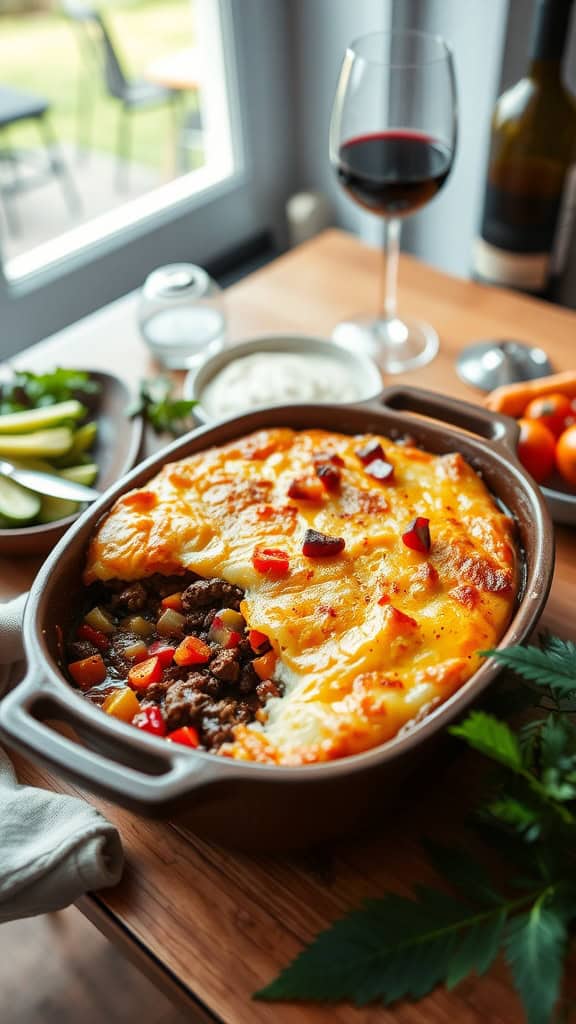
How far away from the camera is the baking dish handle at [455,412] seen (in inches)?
51.3

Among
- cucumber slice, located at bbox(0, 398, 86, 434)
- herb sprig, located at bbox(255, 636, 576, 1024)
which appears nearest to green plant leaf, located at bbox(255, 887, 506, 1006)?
herb sprig, located at bbox(255, 636, 576, 1024)

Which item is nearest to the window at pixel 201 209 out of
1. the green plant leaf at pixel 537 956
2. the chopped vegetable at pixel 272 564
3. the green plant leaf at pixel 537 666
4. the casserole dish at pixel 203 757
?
the casserole dish at pixel 203 757

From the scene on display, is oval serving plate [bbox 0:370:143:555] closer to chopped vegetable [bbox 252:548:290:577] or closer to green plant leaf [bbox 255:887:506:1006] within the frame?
chopped vegetable [bbox 252:548:290:577]

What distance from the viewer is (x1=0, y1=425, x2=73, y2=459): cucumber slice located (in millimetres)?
1514

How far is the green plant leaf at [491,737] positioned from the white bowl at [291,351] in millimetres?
873

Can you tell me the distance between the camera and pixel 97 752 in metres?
0.97

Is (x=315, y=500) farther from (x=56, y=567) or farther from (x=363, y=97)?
(x=363, y=97)

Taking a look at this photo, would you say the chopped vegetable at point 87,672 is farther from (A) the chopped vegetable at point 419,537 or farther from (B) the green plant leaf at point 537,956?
(B) the green plant leaf at point 537,956

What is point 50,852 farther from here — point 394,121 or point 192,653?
point 394,121

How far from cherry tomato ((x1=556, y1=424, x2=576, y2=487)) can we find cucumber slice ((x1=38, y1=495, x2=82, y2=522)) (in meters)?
0.85

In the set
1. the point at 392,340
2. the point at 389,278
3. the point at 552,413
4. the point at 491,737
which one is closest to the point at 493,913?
the point at 491,737

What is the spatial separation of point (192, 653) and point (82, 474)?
57 centimetres

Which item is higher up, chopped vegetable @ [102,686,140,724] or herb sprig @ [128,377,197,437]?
chopped vegetable @ [102,686,140,724]

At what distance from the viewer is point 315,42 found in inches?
100
